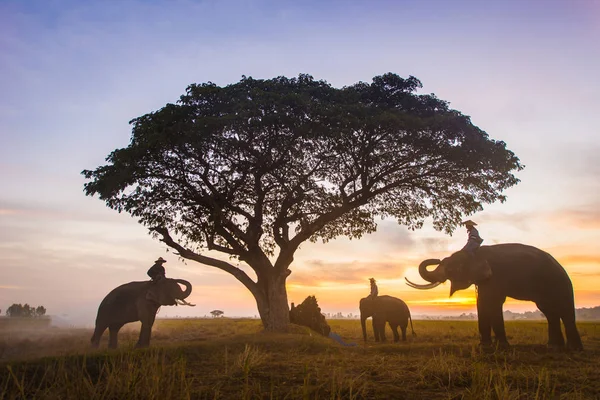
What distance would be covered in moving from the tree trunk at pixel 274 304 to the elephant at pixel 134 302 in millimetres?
3922

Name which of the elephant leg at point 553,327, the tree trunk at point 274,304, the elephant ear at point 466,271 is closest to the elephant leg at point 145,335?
the tree trunk at point 274,304

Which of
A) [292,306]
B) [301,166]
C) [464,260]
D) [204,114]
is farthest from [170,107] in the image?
[464,260]

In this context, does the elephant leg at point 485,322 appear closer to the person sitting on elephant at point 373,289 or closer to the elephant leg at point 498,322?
the elephant leg at point 498,322

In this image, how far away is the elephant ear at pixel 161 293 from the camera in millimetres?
18045

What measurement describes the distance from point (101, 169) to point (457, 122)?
52.1 feet

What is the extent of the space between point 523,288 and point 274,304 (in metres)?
A: 11.0

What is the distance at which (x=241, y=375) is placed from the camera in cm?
757

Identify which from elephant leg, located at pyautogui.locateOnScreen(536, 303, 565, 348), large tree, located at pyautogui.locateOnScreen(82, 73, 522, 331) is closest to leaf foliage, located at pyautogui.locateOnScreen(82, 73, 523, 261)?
large tree, located at pyautogui.locateOnScreen(82, 73, 522, 331)

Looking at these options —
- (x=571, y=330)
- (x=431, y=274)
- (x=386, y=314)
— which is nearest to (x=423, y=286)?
(x=431, y=274)

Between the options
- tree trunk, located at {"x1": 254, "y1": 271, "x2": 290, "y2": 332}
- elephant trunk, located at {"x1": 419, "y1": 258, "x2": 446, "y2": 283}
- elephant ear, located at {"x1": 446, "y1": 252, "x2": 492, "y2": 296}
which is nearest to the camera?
elephant ear, located at {"x1": 446, "y1": 252, "x2": 492, "y2": 296}

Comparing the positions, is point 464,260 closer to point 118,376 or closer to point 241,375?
point 241,375

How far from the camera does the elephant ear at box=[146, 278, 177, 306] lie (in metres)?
18.0

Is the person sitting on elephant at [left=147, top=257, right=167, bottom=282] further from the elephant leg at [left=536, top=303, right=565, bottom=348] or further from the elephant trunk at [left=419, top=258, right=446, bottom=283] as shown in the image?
the elephant leg at [left=536, top=303, right=565, bottom=348]

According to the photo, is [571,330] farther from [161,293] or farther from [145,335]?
[145,335]
